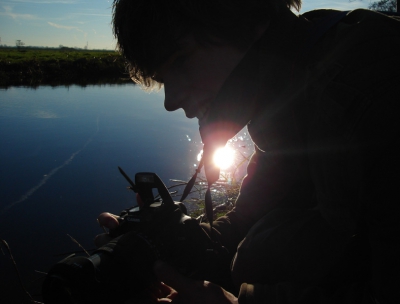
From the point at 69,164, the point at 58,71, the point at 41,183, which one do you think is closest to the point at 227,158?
A: the point at 69,164

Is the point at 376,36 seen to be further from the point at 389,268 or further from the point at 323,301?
the point at 323,301

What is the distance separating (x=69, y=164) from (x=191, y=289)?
3.15 metres

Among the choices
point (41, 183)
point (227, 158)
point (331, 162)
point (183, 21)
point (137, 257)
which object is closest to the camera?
point (331, 162)

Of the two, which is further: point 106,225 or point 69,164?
point 69,164

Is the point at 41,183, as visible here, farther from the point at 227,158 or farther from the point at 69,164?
the point at 227,158

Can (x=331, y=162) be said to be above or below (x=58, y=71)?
below

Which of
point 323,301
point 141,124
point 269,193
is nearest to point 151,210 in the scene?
point 269,193

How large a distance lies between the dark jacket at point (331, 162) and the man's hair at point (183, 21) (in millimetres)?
58

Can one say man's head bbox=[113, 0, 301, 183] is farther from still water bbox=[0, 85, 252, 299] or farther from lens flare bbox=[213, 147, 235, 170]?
lens flare bbox=[213, 147, 235, 170]

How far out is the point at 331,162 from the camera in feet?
2.18

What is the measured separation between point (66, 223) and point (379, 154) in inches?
109

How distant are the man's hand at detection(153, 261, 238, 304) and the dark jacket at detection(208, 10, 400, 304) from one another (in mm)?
63

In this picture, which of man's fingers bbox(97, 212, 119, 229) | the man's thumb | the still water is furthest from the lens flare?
the man's thumb

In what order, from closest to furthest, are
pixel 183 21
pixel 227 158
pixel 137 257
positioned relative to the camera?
pixel 183 21 → pixel 137 257 → pixel 227 158
